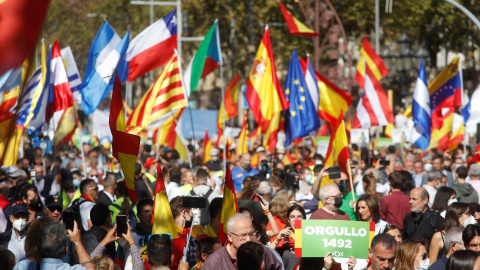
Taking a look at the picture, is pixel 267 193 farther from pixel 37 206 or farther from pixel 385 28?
pixel 385 28

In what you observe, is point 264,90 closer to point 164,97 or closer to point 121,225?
point 164,97

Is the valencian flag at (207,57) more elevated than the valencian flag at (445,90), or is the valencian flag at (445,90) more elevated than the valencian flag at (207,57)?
the valencian flag at (207,57)

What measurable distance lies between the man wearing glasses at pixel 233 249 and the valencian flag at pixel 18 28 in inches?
123

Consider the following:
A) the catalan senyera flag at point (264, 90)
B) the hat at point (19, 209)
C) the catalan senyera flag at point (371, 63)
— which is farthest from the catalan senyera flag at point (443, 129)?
the hat at point (19, 209)

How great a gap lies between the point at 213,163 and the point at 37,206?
9.00 m

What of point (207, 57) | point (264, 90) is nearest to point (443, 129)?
point (264, 90)

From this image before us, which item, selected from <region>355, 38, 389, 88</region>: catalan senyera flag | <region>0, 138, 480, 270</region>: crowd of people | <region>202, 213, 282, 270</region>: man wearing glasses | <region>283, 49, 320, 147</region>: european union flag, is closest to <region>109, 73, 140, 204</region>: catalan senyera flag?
<region>0, 138, 480, 270</region>: crowd of people

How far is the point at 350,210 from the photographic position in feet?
32.6

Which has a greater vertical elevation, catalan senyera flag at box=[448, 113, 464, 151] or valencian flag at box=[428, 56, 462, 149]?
valencian flag at box=[428, 56, 462, 149]

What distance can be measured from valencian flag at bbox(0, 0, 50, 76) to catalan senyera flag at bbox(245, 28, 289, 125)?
1258 cm

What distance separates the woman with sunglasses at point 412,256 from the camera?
671 centimetres

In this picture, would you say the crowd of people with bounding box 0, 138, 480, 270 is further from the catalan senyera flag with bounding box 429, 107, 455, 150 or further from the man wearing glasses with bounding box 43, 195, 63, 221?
the catalan senyera flag with bounding box 429, 107, 455, 150

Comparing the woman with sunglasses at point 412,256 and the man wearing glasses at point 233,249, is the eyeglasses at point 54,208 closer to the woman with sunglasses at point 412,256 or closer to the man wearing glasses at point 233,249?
the man wearing glasses at point 233,249

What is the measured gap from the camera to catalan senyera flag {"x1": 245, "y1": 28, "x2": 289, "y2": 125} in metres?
15.7
